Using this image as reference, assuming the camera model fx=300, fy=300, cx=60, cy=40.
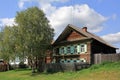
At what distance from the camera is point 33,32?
51.4m

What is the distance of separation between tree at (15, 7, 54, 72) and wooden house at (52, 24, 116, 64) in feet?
13.7

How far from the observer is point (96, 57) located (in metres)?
49.9

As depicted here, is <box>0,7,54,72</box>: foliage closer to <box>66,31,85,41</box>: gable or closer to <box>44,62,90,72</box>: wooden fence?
<box>44,62,90,72</box>: wooden fence

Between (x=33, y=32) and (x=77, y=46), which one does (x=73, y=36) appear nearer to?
(x=77, y=46)

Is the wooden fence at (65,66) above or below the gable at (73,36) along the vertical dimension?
below

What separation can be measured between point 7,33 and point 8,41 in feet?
4.71

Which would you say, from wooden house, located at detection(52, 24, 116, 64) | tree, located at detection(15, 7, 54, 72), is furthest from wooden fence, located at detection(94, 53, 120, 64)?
tree, located at detection(15, 7, 54, 72)

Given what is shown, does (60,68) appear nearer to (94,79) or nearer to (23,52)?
(23,52)

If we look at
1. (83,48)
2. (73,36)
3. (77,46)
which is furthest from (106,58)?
(73,36)

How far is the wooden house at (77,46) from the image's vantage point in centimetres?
5189

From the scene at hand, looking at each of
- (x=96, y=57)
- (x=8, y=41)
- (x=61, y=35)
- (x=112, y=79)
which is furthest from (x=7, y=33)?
(x=112, y=79)

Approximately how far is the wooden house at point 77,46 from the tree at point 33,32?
4181 mm

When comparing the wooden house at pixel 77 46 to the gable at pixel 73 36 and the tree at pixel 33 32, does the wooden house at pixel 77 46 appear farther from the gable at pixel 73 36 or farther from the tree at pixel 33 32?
the tree at pixel 33 32

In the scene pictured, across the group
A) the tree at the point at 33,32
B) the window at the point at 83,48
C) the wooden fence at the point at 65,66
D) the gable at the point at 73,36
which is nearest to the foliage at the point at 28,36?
the tree at the point at 33,32
